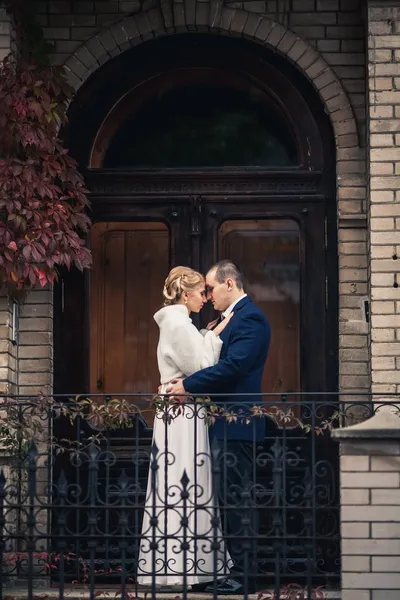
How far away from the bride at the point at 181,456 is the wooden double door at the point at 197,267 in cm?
121

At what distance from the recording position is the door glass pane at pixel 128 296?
11.8 metres

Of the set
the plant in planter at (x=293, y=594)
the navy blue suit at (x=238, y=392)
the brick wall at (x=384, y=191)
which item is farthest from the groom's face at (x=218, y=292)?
the plant in planter at (x=293, y=594)

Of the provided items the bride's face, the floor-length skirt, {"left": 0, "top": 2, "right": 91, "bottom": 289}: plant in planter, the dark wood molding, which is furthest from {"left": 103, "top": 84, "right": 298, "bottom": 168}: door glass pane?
the floor-length skirt

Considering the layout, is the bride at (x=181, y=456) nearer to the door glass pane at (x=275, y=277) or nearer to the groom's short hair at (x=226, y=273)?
the groom's short hair at (x=226, y=273)

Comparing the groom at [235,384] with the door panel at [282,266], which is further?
the door panel at [282,266]

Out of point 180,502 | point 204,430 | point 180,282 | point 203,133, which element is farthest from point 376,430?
point 203,133

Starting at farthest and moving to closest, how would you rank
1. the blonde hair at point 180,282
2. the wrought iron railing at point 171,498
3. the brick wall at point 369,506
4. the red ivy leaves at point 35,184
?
1. the red ivy leaves at point 35,184
2. the blonde hair at point 180,282
3. the wrought iron railing at point 171,498
4. the brick wall at point 369,506

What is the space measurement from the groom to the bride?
0.09 metres

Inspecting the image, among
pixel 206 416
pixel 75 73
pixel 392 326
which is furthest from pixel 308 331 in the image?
pixel 75 73

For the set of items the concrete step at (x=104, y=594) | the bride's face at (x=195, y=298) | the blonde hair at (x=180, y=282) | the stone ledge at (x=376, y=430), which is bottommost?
the concrete step at (x=104, y=594)

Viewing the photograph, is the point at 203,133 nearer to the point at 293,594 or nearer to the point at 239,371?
the point at 239,371

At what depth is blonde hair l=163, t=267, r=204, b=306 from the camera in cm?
1048

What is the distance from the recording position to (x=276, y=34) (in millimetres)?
11656

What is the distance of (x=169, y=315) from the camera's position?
10438mm
